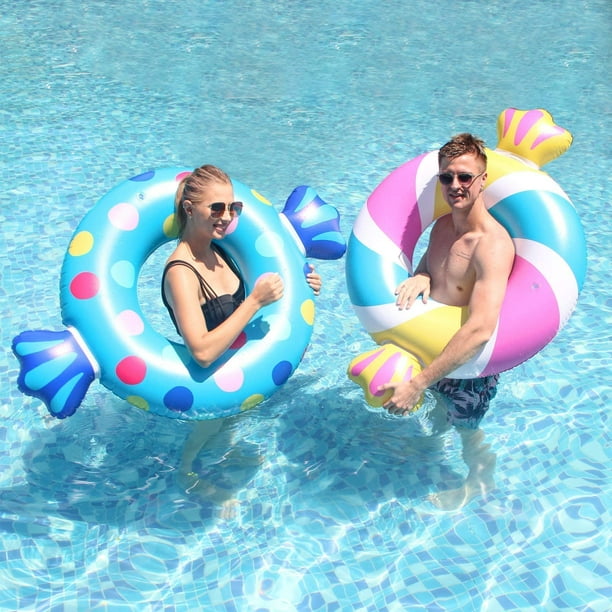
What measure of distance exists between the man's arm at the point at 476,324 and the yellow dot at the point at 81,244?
4.39 ft

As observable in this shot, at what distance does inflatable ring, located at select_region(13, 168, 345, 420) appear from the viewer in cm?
334

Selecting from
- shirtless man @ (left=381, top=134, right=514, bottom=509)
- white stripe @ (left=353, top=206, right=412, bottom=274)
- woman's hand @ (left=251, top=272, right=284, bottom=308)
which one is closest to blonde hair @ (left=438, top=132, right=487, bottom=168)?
shirtless man @ (left=381, top=134, right=514, bottom=509)

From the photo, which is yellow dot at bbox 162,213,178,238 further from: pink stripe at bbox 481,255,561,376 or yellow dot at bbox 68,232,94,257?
pink stripe at bbox 481,255,561,376

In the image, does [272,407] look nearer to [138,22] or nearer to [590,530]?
[590,530]

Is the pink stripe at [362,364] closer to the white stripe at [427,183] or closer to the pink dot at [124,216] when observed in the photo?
the white stripe at [427,183]

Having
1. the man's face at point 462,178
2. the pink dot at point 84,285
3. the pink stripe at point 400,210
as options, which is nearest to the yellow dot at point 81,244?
the pink dot at point 84,285

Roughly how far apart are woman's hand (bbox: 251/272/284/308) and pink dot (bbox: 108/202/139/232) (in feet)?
2.06

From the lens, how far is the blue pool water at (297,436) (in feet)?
12.2

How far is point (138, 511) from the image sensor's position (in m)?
3.99

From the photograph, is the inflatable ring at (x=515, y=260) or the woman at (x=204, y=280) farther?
the inflatable ring at (x=515, y=260)

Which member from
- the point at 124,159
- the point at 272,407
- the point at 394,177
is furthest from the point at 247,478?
the point at 124,159

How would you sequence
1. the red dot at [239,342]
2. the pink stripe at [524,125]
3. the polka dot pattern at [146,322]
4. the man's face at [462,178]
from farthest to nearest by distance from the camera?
the pink stripe at [524,125]
the red dot at [239,342]
the polka dot pattern at [146,322]
the man's face at [462,178]

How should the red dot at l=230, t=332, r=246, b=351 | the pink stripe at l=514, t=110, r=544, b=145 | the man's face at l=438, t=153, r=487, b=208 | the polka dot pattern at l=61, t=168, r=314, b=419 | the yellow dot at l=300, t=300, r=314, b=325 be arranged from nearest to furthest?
the man's face at l=438, t=153, r=487, b=208
the polka dot pattern at l=61, t=168, r=314, b=419
the red dot at l=230, t=332, r=246, b=351
the yellow dot at l=300, t=300, r=314, b=325
the pink stripe at l=514, t=110, r=544, b=145

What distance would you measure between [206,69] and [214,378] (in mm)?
6092
